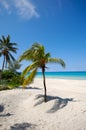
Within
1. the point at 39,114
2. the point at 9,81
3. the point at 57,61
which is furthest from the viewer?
the point at 9,81

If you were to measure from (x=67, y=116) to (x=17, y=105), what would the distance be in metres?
6.40

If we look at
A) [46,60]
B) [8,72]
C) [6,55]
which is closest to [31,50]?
[46,60]

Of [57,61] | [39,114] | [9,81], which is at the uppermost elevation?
[57,61]

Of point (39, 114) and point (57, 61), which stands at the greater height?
point (57, 61)

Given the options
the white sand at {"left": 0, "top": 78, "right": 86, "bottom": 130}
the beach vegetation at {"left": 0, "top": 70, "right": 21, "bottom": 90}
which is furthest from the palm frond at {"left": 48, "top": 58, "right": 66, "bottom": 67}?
the beach vegetation at {"left": 0, "top": 70, "right": 21, "bottom": 90}

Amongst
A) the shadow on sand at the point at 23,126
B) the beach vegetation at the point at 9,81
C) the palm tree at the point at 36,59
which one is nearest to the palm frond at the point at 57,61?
the palm tree at the point at 36,59

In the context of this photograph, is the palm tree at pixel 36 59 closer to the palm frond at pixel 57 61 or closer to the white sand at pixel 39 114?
the palm frond at pixel 57 61

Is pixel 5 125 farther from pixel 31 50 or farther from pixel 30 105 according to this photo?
pixel 31 50

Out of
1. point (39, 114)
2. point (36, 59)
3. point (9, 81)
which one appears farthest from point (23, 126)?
point (9, 81)

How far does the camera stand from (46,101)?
682 inches

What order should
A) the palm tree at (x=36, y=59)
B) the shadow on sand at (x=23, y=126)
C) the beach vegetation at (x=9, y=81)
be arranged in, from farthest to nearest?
the beach vegetation at (x=9, y=81), the palm tree at (x=36, y=59), the shadow on sand at (x=23, y=126)

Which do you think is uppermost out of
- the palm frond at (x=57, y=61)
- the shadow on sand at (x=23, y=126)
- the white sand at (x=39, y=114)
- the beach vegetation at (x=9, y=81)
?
the palm frond at (x=57, y=61)

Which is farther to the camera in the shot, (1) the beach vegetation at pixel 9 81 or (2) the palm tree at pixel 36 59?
(1) the beach vegetation at pixel 9 81

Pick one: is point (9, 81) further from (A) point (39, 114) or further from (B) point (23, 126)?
(B) point (23, 126)
